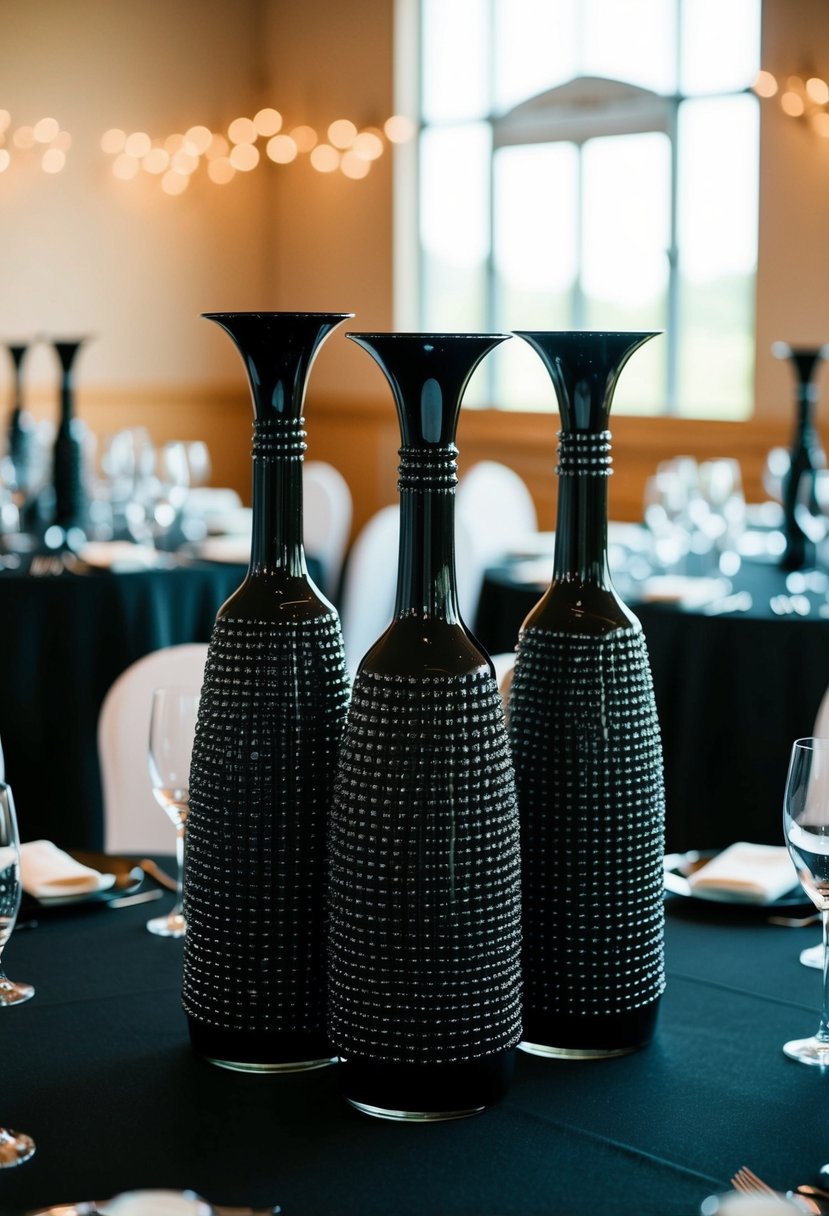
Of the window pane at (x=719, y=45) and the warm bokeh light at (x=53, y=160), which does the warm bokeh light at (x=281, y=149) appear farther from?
the window pane at (x=719, y=45)

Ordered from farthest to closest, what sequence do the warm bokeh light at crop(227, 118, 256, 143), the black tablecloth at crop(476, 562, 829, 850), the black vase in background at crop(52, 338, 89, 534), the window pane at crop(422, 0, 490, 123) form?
the warm bokeh light at crop(227, 118, 256, 143), the window pane at crop(422, 0, 490, 123), the black vase in background at crop(52, 338, 89, 534), the black tablecloth at crop(476, 562, 829, 850)

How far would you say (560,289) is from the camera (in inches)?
271

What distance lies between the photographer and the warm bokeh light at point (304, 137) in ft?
25.3

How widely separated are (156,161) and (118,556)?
4213mm

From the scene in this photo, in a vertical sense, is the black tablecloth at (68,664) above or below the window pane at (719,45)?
below

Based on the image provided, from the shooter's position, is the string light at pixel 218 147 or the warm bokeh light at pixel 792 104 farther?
the string light at pixel 218 147

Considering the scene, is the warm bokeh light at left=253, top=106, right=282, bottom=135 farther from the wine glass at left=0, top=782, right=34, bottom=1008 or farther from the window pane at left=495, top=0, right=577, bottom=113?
the wine glass at left=0, top=782, right=34, bottom=1008

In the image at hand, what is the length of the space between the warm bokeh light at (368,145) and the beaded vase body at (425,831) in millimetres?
6773

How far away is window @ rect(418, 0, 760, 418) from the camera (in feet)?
20.5

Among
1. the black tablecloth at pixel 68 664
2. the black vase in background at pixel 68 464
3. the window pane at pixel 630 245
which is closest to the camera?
the black tablecloth at pixel 68 664

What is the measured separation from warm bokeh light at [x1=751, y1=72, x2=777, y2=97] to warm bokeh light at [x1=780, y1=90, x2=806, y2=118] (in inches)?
2.2

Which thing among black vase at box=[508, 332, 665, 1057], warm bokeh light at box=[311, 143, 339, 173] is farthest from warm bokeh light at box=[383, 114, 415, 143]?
black vase at box=[508, 332, 665, 1057]

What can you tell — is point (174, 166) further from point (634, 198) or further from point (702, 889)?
point (702, 889)

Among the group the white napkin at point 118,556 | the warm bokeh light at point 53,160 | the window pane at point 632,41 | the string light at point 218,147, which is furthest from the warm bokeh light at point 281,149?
the white napkin at point 118,556
